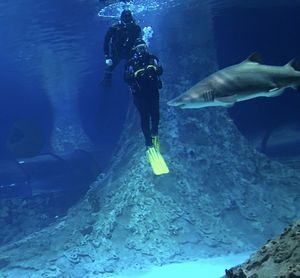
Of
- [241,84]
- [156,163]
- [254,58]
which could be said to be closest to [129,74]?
[156,163]

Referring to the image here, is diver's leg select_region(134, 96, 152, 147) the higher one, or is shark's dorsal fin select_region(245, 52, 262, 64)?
shark's dorsal fin select_region(245, 52, 262, 64)

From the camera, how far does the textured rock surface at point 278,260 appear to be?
10.9 ft

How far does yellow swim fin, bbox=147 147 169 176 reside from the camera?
9152mm

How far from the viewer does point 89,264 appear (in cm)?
984

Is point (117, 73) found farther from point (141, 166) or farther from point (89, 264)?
point (89, 264)

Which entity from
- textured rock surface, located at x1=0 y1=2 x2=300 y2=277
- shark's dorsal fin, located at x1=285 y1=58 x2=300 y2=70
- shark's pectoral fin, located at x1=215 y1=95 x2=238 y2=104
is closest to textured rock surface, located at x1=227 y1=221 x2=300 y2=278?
shark's pectoral fin, located at x1=215 y1=95 x2=238 y2=104

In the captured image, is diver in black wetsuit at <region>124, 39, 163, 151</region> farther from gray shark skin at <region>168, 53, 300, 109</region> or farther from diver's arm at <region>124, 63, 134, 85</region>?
gray shark skin at <region>168, 53, 300, 109</region>

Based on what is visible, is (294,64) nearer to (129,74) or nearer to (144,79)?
(144,79)

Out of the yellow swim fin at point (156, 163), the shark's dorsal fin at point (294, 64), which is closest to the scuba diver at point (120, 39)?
the yellow swim fin at point (156, 163)

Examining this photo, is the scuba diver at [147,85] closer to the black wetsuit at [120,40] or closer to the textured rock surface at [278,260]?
the black wetsuit at [120,40]

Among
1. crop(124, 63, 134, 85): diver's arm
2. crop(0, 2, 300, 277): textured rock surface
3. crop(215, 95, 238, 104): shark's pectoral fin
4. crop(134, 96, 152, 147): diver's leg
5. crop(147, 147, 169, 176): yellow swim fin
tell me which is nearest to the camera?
crop(215, 95, 238, 104): shark's pectoral fin

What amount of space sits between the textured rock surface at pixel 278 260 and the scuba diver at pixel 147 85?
5171 millimetres

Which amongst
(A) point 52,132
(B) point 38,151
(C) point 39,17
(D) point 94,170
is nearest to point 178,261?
(D) point 94,170

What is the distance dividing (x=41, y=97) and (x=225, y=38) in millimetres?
21472
